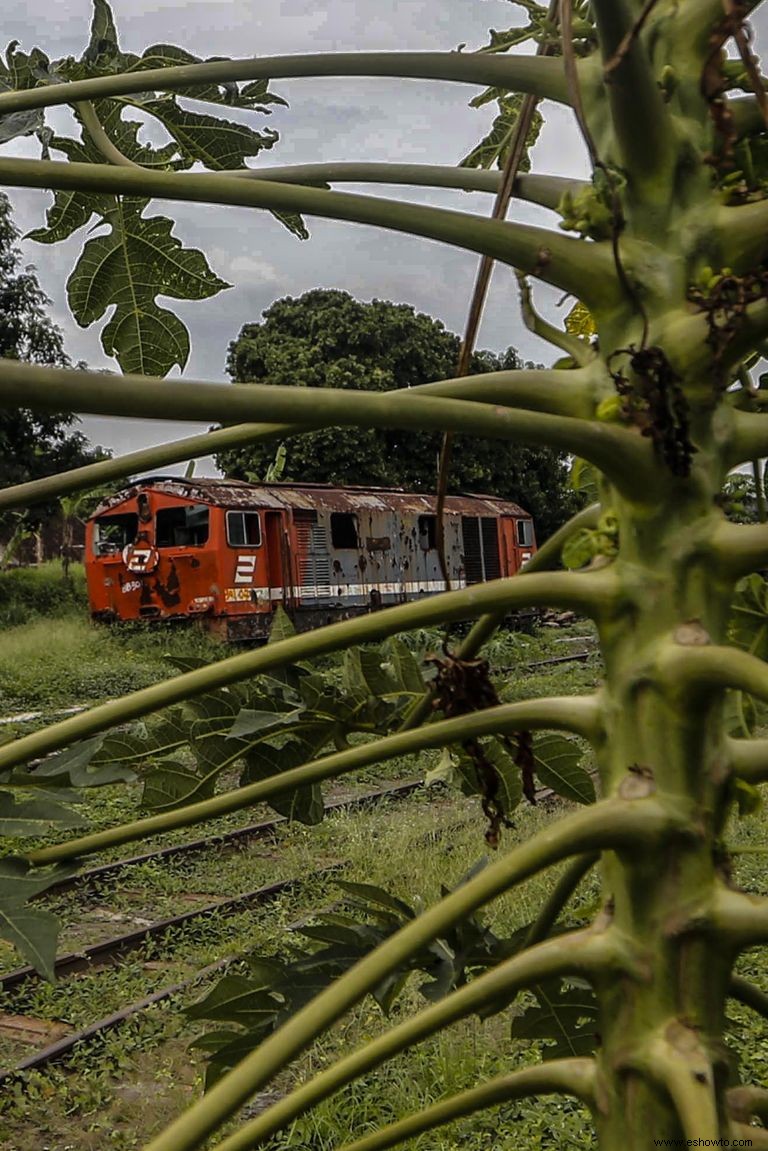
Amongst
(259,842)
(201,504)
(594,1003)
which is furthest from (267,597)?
(594,1003)

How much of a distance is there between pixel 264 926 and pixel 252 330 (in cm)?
2027

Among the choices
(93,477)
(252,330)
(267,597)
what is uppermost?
(252,330)

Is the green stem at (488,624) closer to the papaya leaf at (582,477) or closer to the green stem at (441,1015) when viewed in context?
the papaya leaf at (582,477)

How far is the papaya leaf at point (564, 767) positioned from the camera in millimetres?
1314

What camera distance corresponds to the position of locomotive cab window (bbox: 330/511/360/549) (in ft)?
54.3

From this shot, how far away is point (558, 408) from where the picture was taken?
896 mm

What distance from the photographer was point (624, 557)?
88 centimetres

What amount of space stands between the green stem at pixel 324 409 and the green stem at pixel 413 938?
24 cm

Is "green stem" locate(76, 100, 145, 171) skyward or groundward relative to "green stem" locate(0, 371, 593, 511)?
skyward

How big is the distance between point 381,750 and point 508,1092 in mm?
281

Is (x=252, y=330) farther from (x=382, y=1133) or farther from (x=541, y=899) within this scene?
(x=382, y=1133)

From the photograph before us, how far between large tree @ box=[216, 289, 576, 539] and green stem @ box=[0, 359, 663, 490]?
67.9 feet

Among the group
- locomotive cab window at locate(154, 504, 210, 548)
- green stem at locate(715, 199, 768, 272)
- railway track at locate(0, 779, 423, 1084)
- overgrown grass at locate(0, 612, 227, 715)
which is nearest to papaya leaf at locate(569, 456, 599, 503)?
green stem at locate(715, 199, 768, 272)

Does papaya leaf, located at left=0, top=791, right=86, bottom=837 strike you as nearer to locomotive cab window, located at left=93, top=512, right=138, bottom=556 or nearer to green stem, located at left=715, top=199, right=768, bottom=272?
green stem, located at left=715, top=199, right=768, bottom=272
